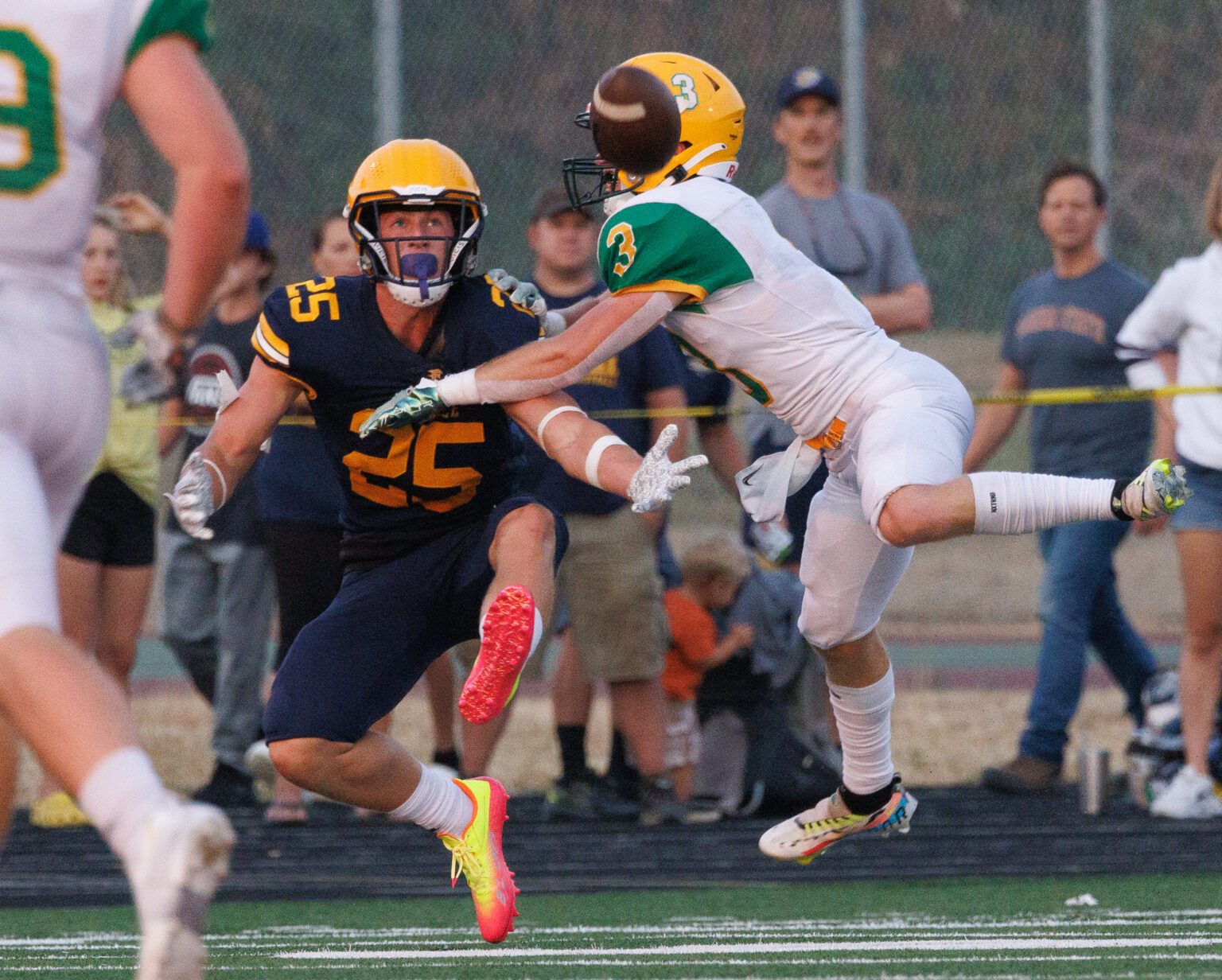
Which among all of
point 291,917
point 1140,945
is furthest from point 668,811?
point 1140,945

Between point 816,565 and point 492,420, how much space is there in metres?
0.86

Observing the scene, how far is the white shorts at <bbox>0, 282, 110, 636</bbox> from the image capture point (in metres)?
3.03

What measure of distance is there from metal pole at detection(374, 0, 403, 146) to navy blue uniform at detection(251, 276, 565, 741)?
4395 millimetres

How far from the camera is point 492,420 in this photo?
5.05m

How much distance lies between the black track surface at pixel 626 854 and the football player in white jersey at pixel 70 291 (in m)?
3.19

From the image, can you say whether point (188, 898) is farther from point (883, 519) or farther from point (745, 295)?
point (745, 295)

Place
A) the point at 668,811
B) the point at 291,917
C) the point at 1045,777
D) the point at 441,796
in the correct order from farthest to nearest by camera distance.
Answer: the point at 1045,777 < the point at 668,811 < the point at 291,917 < the point at 441,796

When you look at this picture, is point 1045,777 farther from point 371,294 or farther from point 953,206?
point 371,294

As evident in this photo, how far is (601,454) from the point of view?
477cm

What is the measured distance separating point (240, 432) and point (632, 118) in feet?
3.72

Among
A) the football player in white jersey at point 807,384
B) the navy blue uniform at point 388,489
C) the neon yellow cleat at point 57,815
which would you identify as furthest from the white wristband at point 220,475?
the neon yellow cleat at point 57,815

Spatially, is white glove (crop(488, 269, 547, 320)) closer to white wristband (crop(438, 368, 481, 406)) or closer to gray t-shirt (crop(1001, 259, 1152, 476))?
white wristband (crop(438, 368, 481, 406))

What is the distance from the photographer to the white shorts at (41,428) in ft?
9.95

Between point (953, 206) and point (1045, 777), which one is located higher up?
point (953, 206)
